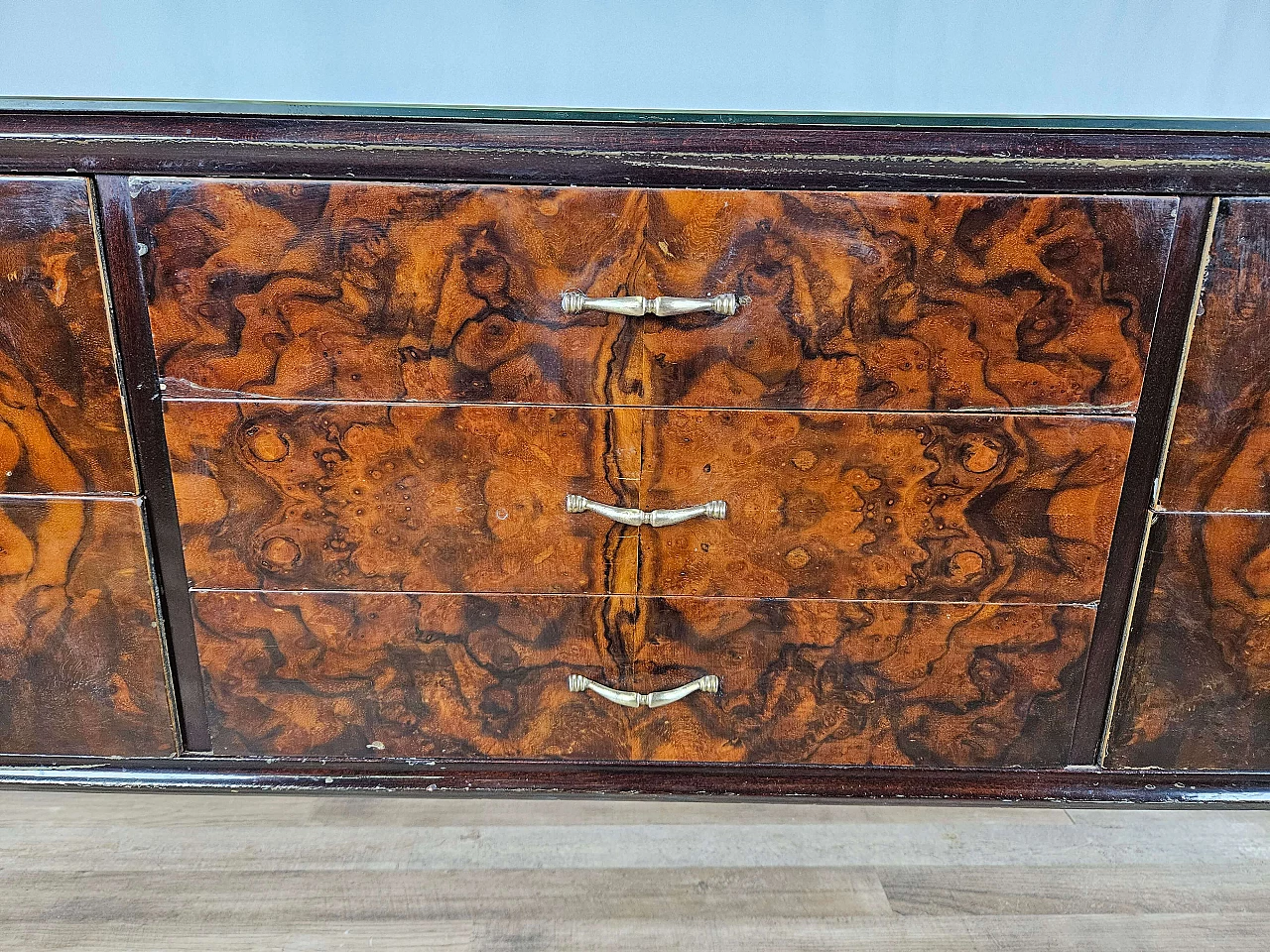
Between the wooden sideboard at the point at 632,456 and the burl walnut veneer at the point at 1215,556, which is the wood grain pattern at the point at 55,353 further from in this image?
the burl walnut veneer at the point at 1215,556

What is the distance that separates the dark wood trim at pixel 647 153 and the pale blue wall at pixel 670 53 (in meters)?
0.23

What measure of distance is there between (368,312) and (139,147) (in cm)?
25

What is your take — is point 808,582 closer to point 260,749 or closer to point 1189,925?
point 1189,925

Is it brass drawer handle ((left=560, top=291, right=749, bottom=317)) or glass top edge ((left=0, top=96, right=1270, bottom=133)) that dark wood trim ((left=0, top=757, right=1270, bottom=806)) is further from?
glass top edge ((left=0, top=96, right=1270, bottom=133))

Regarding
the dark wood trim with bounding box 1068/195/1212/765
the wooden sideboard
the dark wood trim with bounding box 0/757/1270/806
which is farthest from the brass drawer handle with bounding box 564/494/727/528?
the dark wood trim with bounding box 1068/195/1212/765

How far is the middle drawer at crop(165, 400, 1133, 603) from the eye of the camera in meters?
0.79

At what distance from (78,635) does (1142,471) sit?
113 cm

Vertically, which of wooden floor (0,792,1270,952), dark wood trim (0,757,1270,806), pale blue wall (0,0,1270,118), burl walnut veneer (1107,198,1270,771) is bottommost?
wooden floor (0,792,1270,952)

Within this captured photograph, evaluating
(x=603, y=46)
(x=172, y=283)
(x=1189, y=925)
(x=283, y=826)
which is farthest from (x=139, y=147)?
(x=1189, y=925)

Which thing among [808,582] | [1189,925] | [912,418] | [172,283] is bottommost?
[1189,925]

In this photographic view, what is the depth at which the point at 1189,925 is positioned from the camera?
831 mm

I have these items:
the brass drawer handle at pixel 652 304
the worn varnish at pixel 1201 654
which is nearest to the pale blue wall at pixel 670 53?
the brass drawer handle at pixel 652 304

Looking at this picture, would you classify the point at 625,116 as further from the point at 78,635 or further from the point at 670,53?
the point at 78,635

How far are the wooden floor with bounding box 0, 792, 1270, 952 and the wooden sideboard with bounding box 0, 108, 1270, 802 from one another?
0.08m
